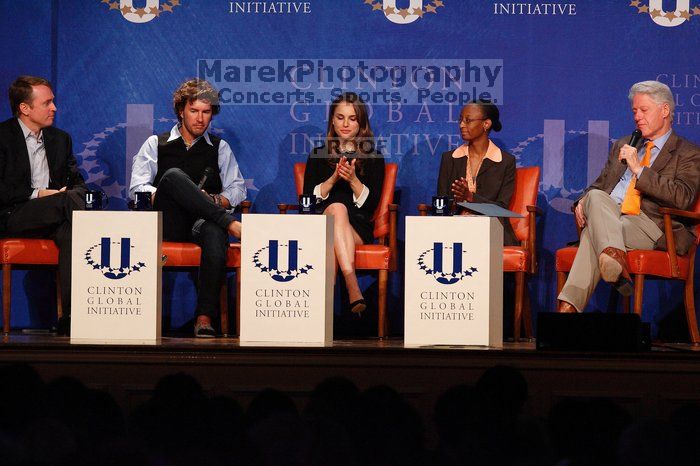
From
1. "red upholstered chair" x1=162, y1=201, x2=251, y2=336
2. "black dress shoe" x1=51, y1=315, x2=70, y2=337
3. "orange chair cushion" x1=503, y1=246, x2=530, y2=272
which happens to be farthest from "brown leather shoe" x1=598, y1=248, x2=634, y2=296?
"black dress shoe" x1=51, y1=315, x2=70, y2=337

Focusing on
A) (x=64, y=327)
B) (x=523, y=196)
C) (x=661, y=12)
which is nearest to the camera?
(x=64, y=327)

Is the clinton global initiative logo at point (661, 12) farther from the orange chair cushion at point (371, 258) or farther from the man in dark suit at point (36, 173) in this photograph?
the man in dark suit at point (36, 173)

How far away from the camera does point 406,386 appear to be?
371 cm

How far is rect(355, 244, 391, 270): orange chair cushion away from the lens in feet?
17.0

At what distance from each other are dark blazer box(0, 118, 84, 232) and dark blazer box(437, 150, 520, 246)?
6.51 feet

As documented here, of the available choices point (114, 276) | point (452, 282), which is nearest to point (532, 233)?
point (452, 282)

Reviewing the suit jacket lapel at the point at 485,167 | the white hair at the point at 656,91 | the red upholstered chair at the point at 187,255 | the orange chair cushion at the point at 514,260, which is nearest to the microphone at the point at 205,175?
the red upholstered chair at the point at 187,255

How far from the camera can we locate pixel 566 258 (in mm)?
5270

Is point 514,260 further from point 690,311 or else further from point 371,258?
point 690,311

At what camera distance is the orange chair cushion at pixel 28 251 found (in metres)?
5.10

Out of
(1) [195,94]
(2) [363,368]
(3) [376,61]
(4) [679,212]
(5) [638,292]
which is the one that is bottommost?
(2) [363,368]

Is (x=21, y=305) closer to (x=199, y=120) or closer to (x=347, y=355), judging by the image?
(x=199, y=120)

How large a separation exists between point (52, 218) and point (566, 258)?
8.53ft

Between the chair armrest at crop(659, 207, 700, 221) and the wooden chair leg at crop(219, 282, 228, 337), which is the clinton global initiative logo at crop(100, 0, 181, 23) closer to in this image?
the wooden chair leg at crop(219, 282, 228, 337)
